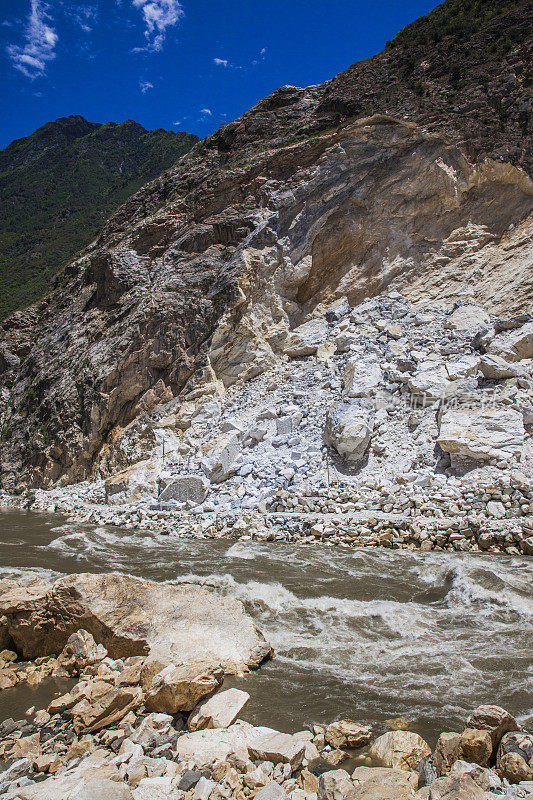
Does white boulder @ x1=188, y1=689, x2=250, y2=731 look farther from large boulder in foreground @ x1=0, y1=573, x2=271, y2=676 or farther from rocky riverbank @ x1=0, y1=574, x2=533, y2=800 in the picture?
large boulder in foreground @ x1=0, y1=573, x2=271, y2=676

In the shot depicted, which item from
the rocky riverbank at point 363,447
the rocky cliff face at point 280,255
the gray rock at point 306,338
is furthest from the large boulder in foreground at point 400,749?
the gray rock at point 306,338

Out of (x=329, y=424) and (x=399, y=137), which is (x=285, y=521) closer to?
(x=329, y=424)

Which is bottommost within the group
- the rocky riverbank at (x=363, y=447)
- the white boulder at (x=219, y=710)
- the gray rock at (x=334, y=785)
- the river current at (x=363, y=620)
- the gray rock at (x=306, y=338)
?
the river current at (x=363, y=620)

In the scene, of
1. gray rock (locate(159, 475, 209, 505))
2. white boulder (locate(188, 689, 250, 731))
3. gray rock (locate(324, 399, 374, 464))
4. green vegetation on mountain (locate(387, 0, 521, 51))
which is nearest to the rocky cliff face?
green vegetation on mountain (locate(387, 0, 521, 51))

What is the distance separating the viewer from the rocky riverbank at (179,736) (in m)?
2.41

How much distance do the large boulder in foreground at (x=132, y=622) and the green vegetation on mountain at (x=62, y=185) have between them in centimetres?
3878

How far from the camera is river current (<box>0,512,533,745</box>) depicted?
11.1 feet

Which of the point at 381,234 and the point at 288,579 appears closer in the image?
the point at 288,579

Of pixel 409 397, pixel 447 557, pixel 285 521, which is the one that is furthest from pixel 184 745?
pixel 409 397

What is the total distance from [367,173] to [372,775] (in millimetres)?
19630

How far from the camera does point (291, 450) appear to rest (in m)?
11.0

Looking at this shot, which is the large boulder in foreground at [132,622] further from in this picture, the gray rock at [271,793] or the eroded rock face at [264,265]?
the eroded rock face at [264,265]

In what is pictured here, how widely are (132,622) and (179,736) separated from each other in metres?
1.41

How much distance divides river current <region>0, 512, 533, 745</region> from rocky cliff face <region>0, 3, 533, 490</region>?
9503mm
